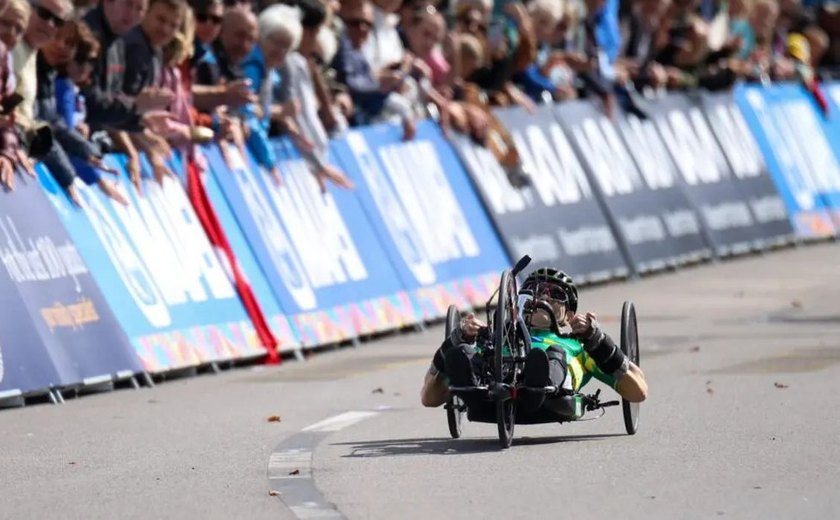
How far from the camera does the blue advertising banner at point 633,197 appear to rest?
78.0ft

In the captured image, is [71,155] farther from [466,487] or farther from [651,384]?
[466,487]

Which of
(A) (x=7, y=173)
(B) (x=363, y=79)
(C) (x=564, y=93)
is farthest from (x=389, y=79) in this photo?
(A) (x=7, y=173)

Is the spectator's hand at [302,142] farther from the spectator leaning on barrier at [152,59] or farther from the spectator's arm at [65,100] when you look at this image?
the spectator's arm at [65,100]

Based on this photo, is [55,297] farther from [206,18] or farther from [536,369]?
[536,369]

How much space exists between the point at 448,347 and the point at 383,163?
870cm

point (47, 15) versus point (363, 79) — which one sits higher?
point (47, 15)

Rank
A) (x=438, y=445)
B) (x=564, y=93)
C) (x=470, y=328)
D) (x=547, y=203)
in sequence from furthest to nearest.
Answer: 1. (x=564, y=93)
2. (x=547, y=203)
3. (x=438, y=445)
4. (x=470, y=328)

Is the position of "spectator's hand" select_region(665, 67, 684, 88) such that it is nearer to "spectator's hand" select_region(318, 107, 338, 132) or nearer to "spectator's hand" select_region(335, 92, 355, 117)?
"spectator's hand" select_region(335, 92, 355, 117)

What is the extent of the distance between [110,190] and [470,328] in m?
5.18

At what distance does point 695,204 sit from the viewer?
84.1 ft

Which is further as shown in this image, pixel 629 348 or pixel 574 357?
pixel 629 348

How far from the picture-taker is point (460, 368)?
1062 centimetres

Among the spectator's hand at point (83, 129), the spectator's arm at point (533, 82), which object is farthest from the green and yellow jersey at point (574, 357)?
the spectator's arm at point (533, 82)

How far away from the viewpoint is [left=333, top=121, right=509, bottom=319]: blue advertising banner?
1912 centimetres
